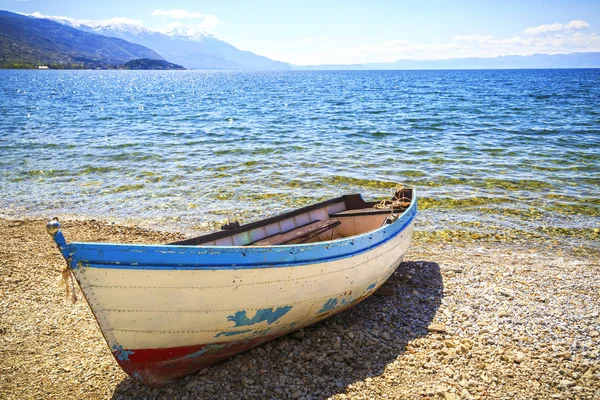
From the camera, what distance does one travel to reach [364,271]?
7188 mm

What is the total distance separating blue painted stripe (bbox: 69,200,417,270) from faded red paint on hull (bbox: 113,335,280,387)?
1.37m

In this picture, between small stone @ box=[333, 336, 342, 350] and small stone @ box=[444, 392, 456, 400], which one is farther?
small stone @ box=[333, 336, 342, 350]

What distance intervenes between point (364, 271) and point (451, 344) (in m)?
1.76

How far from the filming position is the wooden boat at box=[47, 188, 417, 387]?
4914mm

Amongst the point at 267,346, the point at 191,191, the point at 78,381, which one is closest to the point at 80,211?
the point at 191,191

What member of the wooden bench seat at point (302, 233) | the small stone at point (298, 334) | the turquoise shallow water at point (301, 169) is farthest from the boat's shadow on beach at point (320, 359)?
the turquoise shallow water at point (301, 169)

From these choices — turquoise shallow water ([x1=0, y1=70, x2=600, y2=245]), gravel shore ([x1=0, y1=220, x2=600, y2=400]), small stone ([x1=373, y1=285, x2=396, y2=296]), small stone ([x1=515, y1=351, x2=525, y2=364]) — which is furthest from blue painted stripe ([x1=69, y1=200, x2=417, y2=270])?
turquoise shallow water ([x1=0, y1=70, x2=600, y2=245])

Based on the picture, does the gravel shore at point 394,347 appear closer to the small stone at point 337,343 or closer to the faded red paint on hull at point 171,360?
the small stone at point 337,343

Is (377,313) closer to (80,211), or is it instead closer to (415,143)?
(80,211)

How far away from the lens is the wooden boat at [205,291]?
4.91 m

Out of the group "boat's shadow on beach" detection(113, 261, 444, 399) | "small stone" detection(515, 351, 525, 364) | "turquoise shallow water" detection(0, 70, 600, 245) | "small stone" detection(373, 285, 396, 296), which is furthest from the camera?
"turquoise shallow water" detection(0, 70, 600, 245)

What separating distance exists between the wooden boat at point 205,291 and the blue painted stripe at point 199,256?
11mm

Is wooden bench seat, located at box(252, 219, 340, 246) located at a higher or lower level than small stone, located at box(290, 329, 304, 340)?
higher

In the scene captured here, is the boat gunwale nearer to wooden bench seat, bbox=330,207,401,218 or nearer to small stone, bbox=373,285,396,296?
small stone, bbox=373,285,396,296
